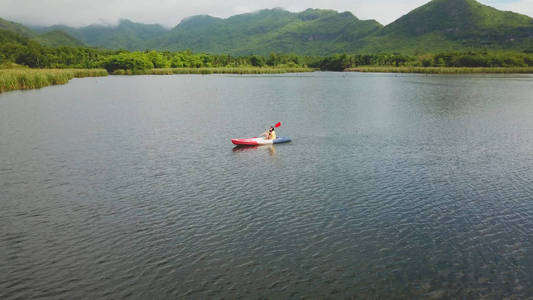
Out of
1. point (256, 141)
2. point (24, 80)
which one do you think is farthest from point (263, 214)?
point (24, 80)

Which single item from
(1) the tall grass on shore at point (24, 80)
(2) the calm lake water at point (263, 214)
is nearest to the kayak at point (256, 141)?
(2) the calm lake water at point (263, 214)

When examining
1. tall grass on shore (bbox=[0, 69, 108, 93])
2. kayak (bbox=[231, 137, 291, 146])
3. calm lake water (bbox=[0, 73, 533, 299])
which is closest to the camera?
calm lake water (bbox=[0, 73, 533, 299])

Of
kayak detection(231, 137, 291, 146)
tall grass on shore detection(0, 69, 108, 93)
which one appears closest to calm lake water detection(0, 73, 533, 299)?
kayak detection(231, 137, 291, 146)

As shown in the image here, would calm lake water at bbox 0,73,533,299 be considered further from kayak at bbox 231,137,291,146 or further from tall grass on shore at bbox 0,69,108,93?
tall grass on shore at bbox 0,69,108,93

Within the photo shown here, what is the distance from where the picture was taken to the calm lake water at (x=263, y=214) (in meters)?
14.5

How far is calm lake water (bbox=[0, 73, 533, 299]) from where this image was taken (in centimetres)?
1450

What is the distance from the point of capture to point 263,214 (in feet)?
68.1

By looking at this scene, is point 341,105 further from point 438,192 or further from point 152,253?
point 152,253

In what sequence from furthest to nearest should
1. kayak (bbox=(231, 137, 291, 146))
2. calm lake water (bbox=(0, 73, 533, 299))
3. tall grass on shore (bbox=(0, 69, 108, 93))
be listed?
tall grass on shore (bbox=(0, 69, 108, 93)), kayak (bbox=(231, 137, 291, 146)), calm lake water (bbox=(0, 73, 533, 299))

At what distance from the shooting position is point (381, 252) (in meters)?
16.9

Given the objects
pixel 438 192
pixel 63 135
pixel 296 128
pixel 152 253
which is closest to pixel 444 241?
pixel 438 192

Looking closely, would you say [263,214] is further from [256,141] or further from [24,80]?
[24,80]

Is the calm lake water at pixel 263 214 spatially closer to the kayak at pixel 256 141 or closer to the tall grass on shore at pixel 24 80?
the kayak at pixel 256 141

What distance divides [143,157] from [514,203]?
90.0ft
